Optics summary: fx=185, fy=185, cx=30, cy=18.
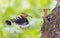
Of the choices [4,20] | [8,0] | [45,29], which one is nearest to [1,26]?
[4,20]

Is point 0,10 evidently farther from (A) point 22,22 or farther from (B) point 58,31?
(B) point 58,31

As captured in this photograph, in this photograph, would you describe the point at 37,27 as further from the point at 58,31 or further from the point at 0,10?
the point at 0,10

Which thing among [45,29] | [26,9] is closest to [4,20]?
[26,9]

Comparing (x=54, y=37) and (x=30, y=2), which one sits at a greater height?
(x=30, y=2)

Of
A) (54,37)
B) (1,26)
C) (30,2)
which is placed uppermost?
(30,2)

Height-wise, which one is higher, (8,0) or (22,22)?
(8,0)

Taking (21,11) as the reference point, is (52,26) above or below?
below
